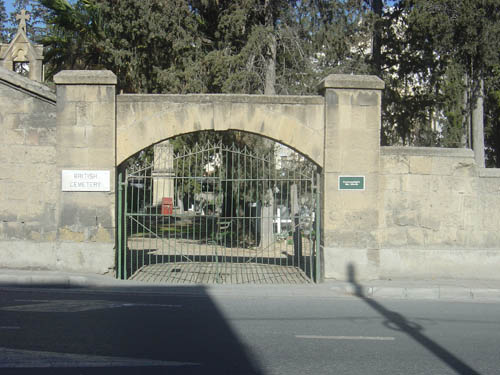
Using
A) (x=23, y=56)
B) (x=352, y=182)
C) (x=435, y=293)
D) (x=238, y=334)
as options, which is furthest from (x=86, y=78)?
(x=23, y=56)

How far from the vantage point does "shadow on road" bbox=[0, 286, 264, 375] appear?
4.93m

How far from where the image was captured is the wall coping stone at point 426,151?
1030 cm

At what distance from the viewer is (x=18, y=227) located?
10.3 m

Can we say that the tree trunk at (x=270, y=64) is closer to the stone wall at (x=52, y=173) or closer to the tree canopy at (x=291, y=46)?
the tree canopy at (x=291, y=46)

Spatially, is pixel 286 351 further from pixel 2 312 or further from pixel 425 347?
pixel 2 312

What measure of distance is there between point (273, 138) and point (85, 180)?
3835 millimetres

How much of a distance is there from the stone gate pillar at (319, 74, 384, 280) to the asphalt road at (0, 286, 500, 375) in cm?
168

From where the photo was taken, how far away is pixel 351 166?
403 inches

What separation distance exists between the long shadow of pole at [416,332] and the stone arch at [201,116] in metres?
3.51

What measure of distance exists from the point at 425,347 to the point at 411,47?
1507cm

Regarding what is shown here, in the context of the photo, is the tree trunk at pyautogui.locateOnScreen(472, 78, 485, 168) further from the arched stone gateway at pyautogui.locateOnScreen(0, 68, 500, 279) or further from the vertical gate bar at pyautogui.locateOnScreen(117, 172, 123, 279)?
the vertical gate bar at pyautogui.locateOnScreen(117, 172, 123, 279)

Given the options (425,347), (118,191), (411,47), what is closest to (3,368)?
(425,347)

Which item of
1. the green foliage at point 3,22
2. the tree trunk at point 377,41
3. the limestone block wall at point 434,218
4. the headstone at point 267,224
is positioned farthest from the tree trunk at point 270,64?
the green foliage at point 3,22

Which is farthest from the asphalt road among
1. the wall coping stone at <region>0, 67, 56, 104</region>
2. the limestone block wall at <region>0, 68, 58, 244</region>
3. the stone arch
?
the wall coping stone at <region>0, 67, 56, 104</region>
